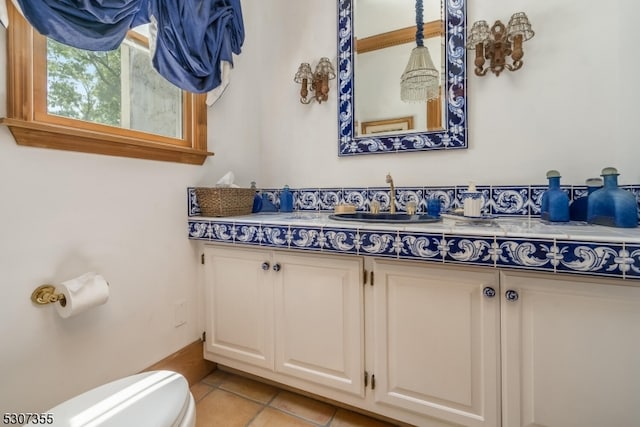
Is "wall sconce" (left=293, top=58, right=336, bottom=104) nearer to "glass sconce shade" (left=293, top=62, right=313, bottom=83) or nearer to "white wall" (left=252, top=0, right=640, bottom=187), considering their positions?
"glass sconce shade" (left=293, top=62, right=313, bottom=83)

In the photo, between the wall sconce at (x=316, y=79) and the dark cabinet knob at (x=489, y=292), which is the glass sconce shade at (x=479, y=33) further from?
the dark cabinet knob at (x=489, y=292)

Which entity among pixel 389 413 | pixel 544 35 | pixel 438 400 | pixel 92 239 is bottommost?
pixel 389 413

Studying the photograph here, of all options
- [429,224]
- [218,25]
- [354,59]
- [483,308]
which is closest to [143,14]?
[218,25]

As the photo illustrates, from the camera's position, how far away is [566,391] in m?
0.90

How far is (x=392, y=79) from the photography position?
164cm

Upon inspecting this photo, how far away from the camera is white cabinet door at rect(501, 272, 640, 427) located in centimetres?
84

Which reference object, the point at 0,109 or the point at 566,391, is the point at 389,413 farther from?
the point at 0,109

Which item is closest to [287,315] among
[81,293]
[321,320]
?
[321,320]

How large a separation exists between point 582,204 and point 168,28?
187 cm

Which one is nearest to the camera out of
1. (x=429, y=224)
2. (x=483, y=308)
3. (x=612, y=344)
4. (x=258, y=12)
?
(x=612, y=344)

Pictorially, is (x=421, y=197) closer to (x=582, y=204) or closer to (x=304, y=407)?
(x=582, y=204)

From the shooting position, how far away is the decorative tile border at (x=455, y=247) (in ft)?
2.63

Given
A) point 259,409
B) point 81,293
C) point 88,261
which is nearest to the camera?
point 81,293

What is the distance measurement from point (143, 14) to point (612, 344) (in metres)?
1.93
